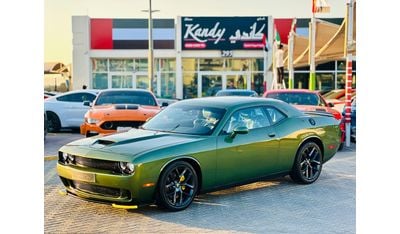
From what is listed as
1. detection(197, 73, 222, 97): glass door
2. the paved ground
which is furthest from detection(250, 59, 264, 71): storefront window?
the paved ground

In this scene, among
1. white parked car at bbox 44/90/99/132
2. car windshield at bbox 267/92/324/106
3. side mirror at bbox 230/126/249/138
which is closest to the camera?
side mirror at bbox 230/126/249/138

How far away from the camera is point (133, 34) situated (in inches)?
1371

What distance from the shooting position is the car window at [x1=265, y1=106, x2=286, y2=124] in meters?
8.29

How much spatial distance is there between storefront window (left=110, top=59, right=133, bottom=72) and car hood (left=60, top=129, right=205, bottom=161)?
28.6 metres

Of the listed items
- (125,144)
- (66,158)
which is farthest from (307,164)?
(66,158)

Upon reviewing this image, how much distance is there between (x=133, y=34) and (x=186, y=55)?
142 inches

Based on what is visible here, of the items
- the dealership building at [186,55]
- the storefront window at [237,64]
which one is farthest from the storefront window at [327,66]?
the storefront window at [237,64]

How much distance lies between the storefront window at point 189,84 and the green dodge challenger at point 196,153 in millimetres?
26638

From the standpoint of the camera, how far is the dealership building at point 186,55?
34344 millimetres

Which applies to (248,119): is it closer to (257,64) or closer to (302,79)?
(257,64)

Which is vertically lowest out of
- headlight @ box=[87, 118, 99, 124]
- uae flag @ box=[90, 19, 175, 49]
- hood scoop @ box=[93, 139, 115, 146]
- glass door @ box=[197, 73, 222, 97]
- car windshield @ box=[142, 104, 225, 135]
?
headlight @ box=[87, 118, 99, 124]

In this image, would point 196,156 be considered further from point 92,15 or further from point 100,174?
point 92,15

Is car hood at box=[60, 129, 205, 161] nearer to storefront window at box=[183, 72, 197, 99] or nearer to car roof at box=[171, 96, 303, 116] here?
car roof at box=[171, 96, 303, 116]
